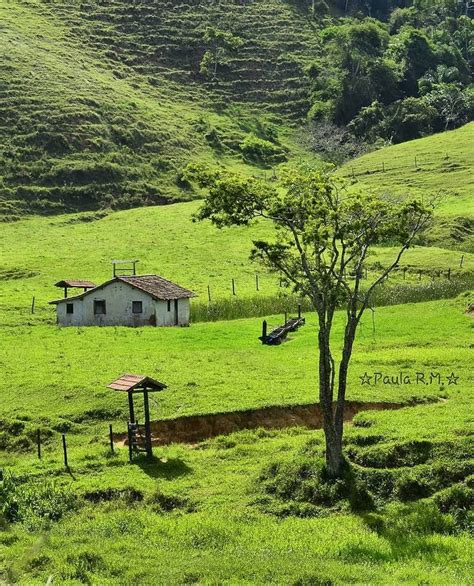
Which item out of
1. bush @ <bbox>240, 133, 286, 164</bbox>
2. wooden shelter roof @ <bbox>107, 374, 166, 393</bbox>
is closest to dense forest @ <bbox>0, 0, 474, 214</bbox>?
bush @ <bbox>240, 133, 286, 164</bbox>

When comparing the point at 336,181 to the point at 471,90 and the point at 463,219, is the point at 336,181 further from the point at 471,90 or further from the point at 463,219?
the point at 471,90

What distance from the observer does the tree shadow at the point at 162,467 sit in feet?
87.7

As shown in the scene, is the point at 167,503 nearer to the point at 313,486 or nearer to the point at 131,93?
the point at 313,486

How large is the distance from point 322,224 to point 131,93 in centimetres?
12248

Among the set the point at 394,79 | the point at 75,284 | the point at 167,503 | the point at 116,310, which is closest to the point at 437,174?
the point at 394,79

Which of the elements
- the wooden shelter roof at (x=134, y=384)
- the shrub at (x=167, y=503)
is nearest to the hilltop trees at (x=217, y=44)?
the wooden shelter roof at (x=134, y=384)

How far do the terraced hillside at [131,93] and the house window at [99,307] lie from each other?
4683cm

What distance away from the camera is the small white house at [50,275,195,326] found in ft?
184

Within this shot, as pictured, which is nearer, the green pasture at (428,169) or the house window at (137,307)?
the house window at (137,307)

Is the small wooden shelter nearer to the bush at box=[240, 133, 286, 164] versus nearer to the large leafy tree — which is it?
the large leafy tree

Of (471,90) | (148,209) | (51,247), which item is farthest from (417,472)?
(471,90)

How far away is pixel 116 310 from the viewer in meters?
56.8

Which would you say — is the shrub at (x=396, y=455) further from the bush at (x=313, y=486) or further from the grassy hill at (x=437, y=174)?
the grassy hill at (x=437, y=174)

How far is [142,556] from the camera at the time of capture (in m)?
20.1
